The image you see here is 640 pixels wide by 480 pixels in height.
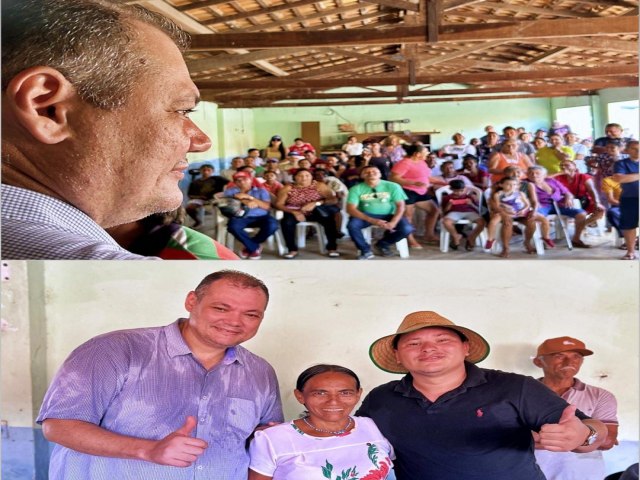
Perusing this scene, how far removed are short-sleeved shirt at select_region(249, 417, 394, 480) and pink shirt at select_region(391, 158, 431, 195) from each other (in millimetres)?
444

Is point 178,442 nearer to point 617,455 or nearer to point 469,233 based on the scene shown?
point 469,233

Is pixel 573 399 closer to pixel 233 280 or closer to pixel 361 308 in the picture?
pixel 361 308

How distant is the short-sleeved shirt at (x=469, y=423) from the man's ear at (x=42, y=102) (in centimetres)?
69

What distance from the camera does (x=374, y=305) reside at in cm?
121

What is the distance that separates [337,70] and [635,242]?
52 cm

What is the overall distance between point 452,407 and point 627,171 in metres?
0.50

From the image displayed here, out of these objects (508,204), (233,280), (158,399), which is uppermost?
(508,204)

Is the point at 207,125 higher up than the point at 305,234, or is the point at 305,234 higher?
the point at 207,125

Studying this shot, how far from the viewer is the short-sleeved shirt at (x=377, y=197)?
1.04 metres

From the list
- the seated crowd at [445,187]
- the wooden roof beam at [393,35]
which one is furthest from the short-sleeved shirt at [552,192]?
the wooden roof beam at [393,35]

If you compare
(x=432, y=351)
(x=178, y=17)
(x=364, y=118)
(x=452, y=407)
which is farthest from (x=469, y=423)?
(x=178, y=17)

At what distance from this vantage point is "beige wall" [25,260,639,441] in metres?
1.15

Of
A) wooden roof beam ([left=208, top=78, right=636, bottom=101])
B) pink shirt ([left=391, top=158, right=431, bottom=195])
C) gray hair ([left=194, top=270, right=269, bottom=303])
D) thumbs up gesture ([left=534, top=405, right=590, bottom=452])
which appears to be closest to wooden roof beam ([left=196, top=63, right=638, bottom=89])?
wooden roof beam ([left=208, top=78, right=636, bottom=101])

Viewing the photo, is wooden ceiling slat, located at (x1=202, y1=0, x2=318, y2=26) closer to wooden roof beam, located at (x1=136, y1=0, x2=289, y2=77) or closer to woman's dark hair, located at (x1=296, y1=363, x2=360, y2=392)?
wooden roof beam, located at (x1=136, y1=0, x2=289, y2=77)
